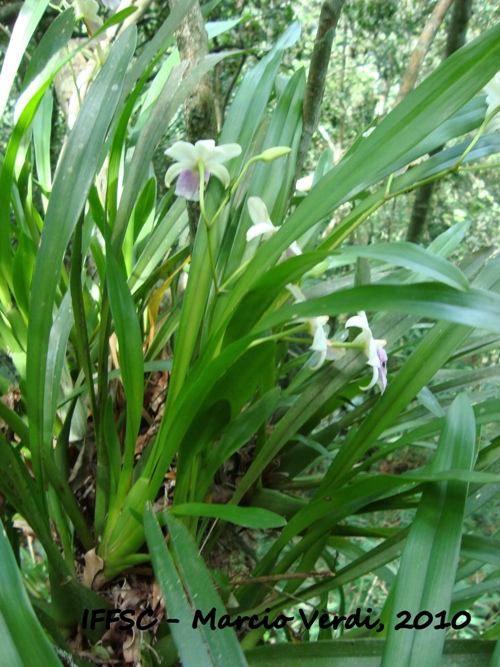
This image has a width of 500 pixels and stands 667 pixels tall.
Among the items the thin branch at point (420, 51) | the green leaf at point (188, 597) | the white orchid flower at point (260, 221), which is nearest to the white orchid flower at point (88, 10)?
the white orchid flower at point (260, 221)

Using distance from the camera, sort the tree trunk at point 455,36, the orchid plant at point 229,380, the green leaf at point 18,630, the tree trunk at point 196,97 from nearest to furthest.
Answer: the green leaf at point 18,630 < the orchid plant at point 229,380 < the tree trunk at point 196,97 < the tree trunk at point 455,36

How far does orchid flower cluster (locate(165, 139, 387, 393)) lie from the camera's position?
47 cm

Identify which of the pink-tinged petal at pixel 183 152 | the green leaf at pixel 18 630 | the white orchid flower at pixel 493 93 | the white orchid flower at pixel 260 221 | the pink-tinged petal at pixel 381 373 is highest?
the white orchid flower at pixel 493 93

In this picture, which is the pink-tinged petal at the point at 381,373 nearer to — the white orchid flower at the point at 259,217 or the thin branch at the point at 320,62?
the white orchid flower at the point at 259,217

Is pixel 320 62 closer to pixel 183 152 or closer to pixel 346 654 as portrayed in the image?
pixel 183 152

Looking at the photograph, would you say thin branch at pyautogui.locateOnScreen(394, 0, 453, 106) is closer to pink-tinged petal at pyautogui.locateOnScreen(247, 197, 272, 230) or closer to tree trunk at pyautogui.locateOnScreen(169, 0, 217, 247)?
tree trunk at pyautogui.locateOnScreen(169, 0, 217, 247)

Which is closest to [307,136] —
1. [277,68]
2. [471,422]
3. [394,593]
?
[277,68]

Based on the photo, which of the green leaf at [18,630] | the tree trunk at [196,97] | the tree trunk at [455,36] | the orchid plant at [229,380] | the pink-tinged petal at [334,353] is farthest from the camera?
the tree trunk at [455,36]

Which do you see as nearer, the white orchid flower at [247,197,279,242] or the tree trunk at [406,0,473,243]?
the white orchid flower at [247,197,279,242]

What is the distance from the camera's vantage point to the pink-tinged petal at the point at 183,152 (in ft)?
1.60

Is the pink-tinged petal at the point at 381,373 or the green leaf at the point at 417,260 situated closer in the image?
the green leaf at the point at 417,260

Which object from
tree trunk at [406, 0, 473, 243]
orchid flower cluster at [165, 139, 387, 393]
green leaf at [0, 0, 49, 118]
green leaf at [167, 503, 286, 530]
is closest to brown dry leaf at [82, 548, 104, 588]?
green leaf at [167, 503, 286, 530]

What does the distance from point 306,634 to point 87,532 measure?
0.26 m

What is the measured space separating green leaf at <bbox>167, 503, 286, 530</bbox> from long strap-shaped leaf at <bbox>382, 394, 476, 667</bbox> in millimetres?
101
